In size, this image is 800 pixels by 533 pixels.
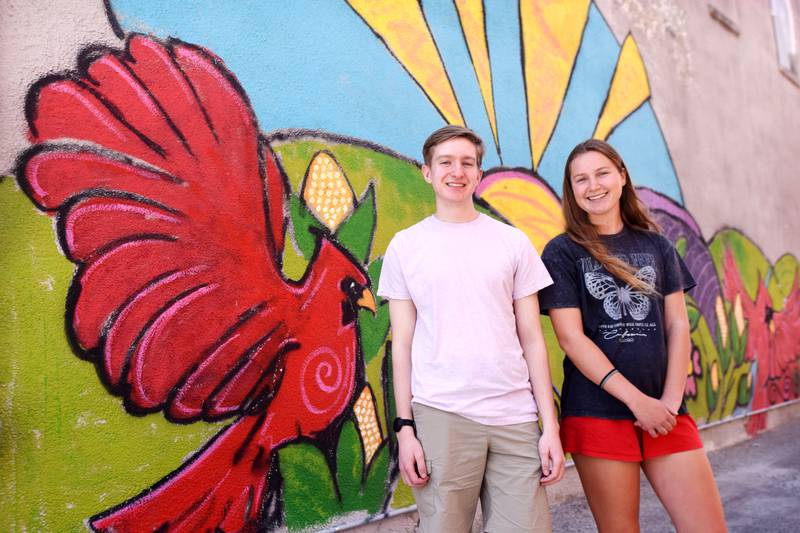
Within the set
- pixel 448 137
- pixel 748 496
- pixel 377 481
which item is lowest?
pixel 748 496

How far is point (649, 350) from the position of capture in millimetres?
2041

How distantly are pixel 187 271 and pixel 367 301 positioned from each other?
2.80 feet

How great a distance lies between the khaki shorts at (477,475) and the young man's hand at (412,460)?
0.02 meters

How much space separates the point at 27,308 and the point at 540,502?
172 cm

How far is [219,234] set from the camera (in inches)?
97.9

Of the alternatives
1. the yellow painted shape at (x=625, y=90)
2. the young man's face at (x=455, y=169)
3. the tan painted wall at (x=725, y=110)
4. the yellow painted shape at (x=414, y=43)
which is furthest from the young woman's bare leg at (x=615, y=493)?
the tan painted wall at (x=725, y=110)

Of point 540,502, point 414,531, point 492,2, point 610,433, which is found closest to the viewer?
point 540,502

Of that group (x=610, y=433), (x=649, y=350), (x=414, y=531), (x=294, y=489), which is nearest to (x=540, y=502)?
(x=610, y=433)

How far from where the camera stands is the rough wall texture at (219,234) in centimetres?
208

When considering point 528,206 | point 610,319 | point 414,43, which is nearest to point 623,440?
point 610,319

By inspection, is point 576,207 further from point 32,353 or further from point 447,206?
point 32,353

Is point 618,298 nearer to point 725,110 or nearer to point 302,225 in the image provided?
point 302,225

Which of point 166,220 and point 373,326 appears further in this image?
point 373,326

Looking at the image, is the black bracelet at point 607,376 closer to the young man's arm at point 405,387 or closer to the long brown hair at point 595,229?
the long brown hair at point 595,229
